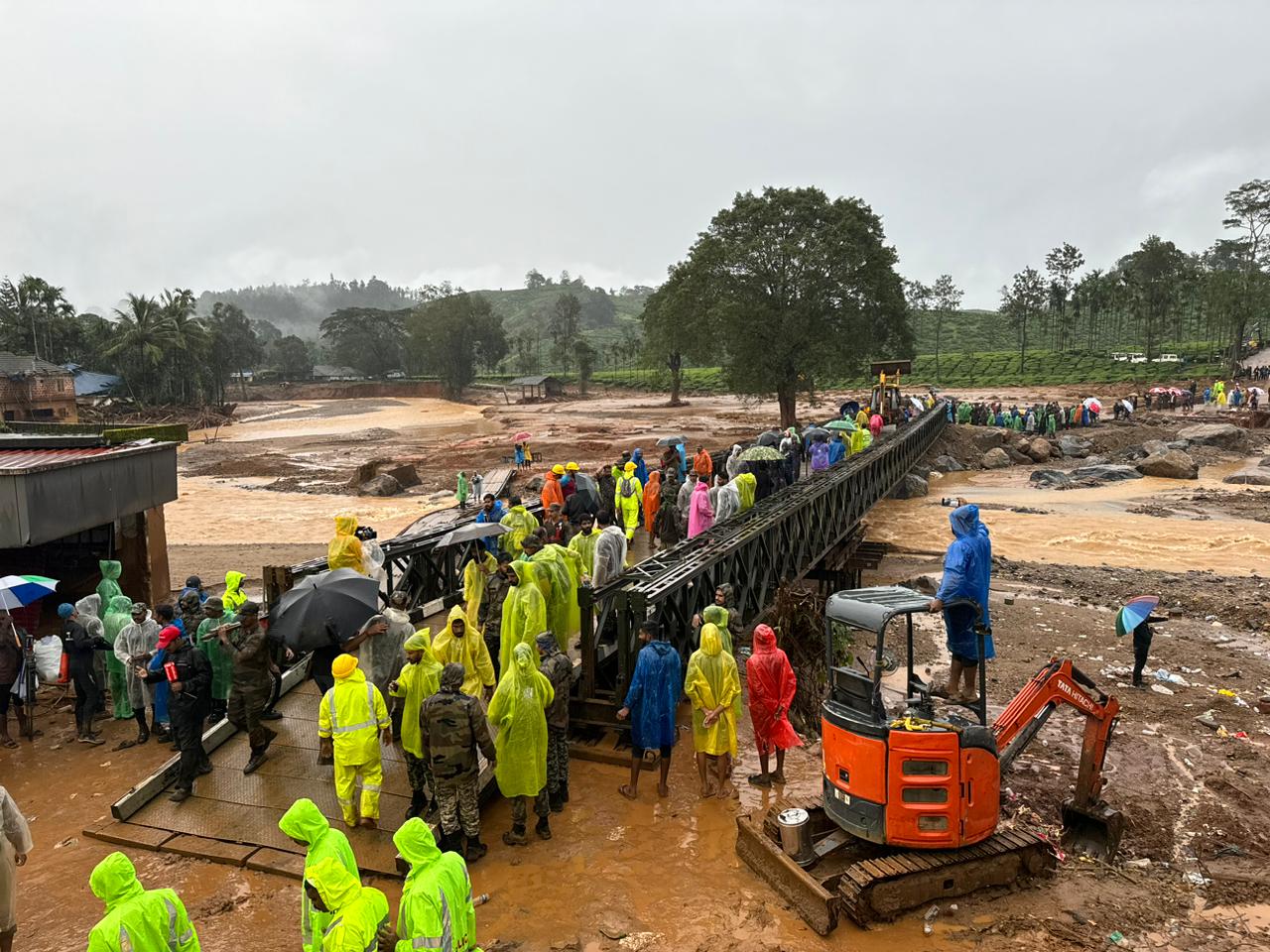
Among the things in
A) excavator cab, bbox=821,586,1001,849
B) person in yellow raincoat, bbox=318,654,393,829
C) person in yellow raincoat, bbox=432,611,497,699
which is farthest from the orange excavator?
person in yellow raincoat, bbox=318,654,393,829

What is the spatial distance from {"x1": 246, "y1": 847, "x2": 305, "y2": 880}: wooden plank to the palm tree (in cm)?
6138

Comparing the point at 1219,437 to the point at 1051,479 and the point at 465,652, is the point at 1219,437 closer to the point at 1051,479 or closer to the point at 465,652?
the point at 1051,479

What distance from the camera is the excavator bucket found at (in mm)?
5855

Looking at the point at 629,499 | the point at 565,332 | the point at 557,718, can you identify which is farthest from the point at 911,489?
the point at 565,332

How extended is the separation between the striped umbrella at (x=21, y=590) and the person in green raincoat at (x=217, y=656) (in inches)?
65.0

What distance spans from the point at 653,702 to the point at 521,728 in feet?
3.81

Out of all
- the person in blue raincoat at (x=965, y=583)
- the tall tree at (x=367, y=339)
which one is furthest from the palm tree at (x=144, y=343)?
the person in blue raincoat at (x=965, y=583)

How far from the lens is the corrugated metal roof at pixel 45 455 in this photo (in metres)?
11.6

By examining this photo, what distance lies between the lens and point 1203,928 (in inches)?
201

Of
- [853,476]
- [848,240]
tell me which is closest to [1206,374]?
[848,240]

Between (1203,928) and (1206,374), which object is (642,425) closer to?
(1206,374)

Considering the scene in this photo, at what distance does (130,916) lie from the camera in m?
3.58

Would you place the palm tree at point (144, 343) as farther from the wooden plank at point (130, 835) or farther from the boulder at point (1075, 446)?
the wooden plank at point (130, 835)

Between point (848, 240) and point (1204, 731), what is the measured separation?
24982 millimetres
